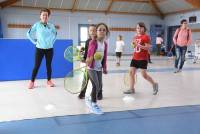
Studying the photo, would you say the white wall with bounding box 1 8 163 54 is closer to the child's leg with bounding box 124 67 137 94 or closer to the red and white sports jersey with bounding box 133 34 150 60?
the child's leg with bounding box 124 67 137 94

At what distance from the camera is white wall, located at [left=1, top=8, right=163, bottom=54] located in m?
16.8

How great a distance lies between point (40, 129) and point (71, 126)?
0.33 m

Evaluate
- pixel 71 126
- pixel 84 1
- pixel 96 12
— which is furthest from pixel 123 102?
pixel 96 12

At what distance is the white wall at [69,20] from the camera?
16797 millimetres

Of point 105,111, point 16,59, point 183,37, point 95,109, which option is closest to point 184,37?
point 183,37

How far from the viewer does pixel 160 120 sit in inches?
136

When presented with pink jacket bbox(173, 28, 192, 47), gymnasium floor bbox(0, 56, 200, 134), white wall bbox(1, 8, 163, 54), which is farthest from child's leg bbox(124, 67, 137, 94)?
white wall bbox(1, 8, 163, 54)

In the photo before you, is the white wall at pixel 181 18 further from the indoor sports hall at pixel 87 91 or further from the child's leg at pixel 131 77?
the child's leg at pixel 131 77

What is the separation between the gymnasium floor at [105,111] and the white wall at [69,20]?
11.8 meters

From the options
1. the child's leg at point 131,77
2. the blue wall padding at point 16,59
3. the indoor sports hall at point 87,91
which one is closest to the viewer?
the indoor sports hall at point 87,91

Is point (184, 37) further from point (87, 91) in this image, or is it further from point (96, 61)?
point (96, 61)

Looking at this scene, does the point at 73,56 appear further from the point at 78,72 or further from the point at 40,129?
the point at 40,129

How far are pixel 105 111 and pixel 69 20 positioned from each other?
14822 mm

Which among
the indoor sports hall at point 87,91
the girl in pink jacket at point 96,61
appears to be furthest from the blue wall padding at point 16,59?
the girl in pink jacket at point 96,61
